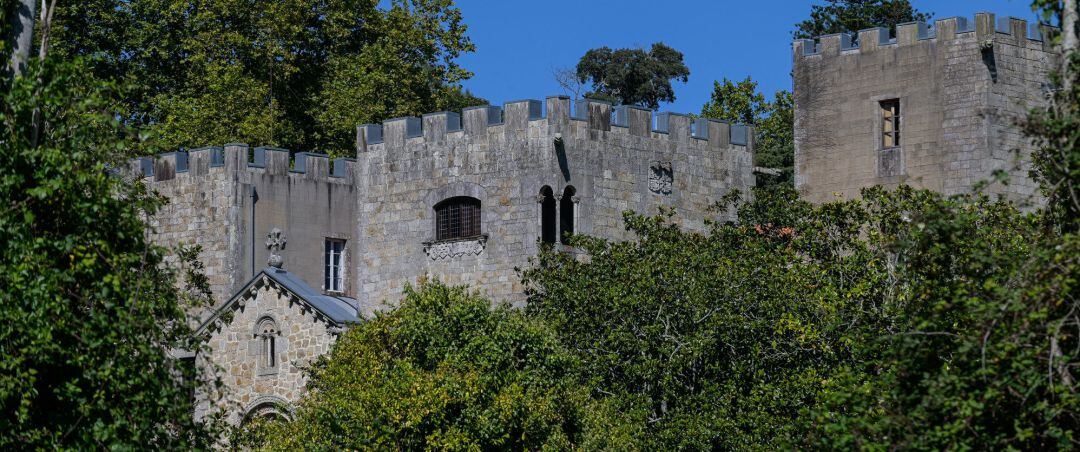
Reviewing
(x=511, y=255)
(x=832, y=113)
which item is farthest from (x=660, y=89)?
(x=511, y=255)

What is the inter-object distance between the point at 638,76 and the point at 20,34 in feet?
176

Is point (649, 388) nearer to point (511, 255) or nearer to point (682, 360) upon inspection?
point (682, 360)

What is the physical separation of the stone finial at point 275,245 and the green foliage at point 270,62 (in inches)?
315

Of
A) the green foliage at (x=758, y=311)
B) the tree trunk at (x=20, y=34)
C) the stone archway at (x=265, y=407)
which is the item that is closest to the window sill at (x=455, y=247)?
the green foliage at (x=758, y=311)

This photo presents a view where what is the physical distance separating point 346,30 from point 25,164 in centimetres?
3390

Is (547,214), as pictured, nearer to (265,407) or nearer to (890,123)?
(265,407)

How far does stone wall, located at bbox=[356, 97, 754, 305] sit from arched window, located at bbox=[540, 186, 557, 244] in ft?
0.52

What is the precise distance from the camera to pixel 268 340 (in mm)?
40031

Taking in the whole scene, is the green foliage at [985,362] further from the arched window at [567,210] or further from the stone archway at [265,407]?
the stone archway at [265,407]

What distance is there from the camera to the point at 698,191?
4194 cm

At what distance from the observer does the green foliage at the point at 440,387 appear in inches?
1235

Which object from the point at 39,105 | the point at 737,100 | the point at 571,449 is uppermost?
the point at 737,100

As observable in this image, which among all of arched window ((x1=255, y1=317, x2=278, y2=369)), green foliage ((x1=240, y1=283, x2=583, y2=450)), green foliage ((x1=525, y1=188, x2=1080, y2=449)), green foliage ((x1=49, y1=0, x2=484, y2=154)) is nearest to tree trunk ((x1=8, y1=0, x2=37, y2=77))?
green foliage ((x1=525, y1=188, x2=1080, y2=449))

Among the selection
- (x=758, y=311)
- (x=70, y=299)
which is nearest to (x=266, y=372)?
(x=758, y=311)
